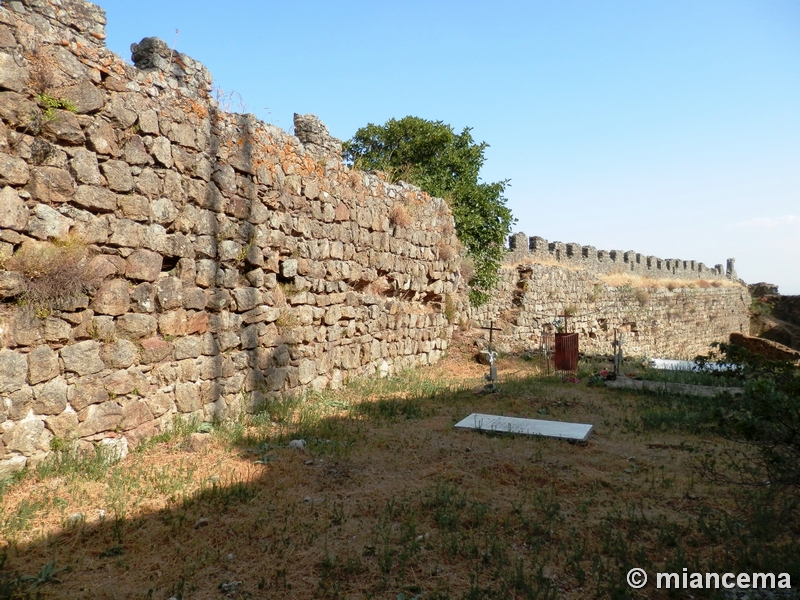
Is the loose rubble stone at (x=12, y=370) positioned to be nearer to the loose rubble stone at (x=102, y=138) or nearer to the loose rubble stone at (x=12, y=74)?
the loose rubble stone at (x=102, y=138)

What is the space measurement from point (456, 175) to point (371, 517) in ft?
49.2

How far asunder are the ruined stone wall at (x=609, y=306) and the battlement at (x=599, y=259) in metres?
0.06

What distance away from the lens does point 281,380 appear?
24.4ft

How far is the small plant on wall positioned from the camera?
4605 millimetres

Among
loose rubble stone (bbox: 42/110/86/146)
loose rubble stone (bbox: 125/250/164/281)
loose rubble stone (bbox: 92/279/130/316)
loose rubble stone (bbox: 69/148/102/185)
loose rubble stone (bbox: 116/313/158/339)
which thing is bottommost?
loose rubble stone (bbox: 116/313/158/339)

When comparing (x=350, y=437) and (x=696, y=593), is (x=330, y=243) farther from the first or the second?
(x=696, y=593)

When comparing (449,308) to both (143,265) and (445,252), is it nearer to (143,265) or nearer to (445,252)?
(445,252)

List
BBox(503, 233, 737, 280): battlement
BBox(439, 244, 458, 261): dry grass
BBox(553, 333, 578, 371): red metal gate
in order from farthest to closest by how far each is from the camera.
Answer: BBox(503, 233, 737, 280): battlement
BBox(439, 244, 458, 261): dry grass
BBox(553, 333, 578, 371): red metal gate

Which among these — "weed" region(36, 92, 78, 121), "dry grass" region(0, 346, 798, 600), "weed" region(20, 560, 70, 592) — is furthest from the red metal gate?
"weed" region(20, 560, 70, 592)

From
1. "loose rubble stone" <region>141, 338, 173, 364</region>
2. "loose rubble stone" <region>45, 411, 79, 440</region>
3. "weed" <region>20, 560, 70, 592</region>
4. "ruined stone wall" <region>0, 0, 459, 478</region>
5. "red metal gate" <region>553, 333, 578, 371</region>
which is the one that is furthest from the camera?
"red metal gate" <region>553, 333, 578, 371</region>

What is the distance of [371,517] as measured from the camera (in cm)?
442

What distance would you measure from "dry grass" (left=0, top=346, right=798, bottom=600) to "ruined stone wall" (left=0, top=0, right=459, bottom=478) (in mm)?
612

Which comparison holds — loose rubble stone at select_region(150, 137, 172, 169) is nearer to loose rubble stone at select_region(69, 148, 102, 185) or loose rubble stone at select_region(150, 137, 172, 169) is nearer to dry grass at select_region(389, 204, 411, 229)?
loose rubble stone at select_region(69, 148, 102, 185)

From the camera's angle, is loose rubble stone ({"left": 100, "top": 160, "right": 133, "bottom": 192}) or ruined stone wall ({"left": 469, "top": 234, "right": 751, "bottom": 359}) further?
ruined stone wall ({"left": 469, "top": 234, "right": 751, "bottom": 359})
